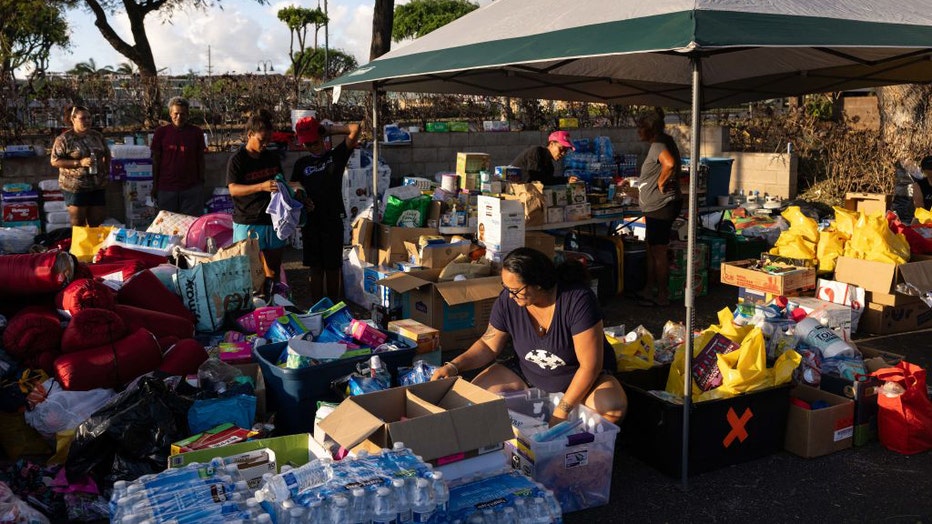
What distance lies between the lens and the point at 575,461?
3887 mm

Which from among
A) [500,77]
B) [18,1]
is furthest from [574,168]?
[18,1]

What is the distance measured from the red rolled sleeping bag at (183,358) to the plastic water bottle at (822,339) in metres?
3.77

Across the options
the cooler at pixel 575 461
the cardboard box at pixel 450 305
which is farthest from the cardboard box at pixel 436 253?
the cooler at pixel 575 461

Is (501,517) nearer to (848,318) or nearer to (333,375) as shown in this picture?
(333,375)

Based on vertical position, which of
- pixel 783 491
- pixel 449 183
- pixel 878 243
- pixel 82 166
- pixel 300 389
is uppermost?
pixel 82 166

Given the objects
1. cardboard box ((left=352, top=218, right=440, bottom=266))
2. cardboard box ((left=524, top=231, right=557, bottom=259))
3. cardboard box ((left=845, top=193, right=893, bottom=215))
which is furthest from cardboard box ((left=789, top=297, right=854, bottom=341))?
cardboard box ((left=352, top=218, right=440, bottom=266))

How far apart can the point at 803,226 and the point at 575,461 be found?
14.7 ft

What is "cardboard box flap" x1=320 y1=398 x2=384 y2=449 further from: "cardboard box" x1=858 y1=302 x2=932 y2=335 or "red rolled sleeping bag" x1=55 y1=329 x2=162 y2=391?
"cardboard box" x1=858 y1=302 x2=932 y2=335

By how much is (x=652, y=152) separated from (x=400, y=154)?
5.23 meters

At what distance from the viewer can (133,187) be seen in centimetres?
1002

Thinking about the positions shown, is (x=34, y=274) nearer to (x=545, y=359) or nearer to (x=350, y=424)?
(x=350, y=424)

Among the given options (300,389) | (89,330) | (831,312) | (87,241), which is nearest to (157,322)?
(89,330)

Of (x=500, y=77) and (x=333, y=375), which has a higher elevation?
(x=500, y=77)

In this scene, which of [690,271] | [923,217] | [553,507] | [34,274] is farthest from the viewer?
[923,217]
